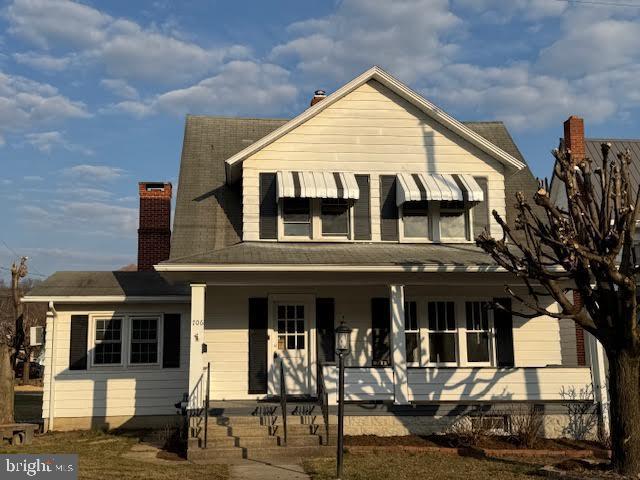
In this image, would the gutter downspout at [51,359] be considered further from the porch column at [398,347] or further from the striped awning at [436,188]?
the striped awning at [436,188]

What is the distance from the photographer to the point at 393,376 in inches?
471

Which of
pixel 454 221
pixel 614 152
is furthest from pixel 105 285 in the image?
pixel 614 152

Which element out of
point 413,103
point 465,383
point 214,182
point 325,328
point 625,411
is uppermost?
point 413,103

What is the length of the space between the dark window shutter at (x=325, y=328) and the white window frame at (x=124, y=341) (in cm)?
366

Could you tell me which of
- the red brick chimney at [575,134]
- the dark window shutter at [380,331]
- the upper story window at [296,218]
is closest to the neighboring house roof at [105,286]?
the upper story window at [296,218]

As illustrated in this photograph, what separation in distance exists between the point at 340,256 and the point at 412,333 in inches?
110

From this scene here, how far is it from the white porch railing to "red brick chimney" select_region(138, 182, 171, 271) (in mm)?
6743

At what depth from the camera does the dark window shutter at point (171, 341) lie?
14281mm

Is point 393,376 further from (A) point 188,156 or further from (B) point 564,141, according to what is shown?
(B) point 564,141

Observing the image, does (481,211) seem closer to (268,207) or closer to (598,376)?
(598,376)

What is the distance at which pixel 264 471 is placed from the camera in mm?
9500

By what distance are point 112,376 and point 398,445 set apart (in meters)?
6.70

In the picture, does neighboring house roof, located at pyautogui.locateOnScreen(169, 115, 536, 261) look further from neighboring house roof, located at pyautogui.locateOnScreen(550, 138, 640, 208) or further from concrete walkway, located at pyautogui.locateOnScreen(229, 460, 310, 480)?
neighboring house roof, located at pyautogui.locateOnScreen(550, 138, 640, 208)

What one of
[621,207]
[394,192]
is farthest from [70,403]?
[621,207]
